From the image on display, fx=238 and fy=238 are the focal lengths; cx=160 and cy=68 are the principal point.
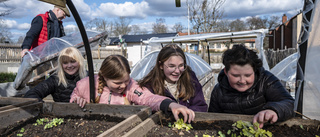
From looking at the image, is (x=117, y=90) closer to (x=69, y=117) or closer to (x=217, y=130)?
(x=69, y=117)

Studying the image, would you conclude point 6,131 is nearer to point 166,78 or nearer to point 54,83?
point 54,83

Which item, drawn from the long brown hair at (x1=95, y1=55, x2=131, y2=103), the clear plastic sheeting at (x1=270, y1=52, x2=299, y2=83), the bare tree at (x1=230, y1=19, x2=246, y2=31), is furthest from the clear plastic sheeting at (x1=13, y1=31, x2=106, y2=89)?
the bare tree at (x1=230, y1=19, x2=246, y2=31)

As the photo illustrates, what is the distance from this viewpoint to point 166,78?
8.68 ft

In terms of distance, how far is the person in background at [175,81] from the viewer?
2520 millimetres

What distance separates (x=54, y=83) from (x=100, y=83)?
3.14 ft

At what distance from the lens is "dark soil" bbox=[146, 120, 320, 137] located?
1.50 meters

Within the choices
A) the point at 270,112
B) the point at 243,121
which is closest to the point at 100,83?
the point at 243,121

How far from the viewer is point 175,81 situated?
2.64 metres

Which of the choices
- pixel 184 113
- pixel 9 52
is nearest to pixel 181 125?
pixel 184 113

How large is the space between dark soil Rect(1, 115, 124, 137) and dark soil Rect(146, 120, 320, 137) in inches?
19.1

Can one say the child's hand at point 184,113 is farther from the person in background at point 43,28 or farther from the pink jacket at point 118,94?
the person in background at point 43,28

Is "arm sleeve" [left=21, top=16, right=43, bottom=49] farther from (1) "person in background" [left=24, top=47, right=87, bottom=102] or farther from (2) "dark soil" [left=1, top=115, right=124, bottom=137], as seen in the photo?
(2) "dark soil" [left=1, top=115, right=124, bottom=137]

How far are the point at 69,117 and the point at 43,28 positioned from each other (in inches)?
99.0

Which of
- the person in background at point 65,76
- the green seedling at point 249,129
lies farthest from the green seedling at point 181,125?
the person in background at point 65,76
